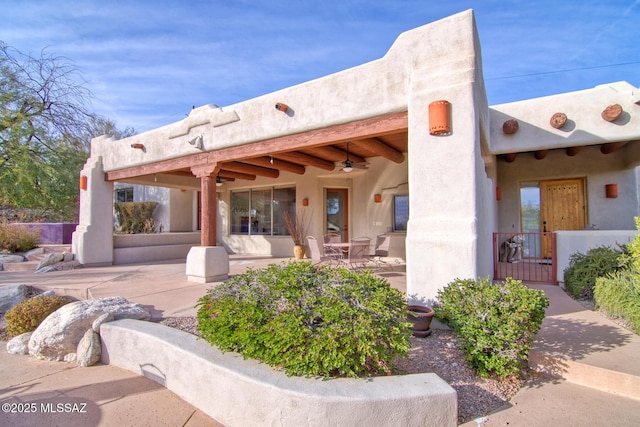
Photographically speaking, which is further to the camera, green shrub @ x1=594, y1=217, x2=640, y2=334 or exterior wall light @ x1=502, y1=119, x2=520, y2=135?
exterior wall light @ x1=502, y1=119, x2=520, y2=135

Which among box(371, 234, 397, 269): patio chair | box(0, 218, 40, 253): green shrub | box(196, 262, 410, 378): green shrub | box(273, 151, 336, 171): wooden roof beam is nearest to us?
box(196, 262, 410, 378): green shrub

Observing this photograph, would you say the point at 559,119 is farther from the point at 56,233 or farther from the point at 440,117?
the point at 56,233

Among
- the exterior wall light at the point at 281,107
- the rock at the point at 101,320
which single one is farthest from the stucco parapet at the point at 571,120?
the rock at the point at 101,320

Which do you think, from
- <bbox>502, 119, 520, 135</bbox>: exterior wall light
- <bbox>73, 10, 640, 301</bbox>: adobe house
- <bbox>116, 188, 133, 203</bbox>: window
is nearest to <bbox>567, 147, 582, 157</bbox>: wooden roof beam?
<bbox>73, 10, 640, 301</bbox>: adobe house

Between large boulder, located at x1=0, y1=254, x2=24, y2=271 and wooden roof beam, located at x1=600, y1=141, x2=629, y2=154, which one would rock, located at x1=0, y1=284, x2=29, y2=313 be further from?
wooden roof beam, located at x1=600, y1=141, x2=629, y2=154

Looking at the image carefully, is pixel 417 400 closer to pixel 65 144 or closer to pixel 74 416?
pixel 74 416

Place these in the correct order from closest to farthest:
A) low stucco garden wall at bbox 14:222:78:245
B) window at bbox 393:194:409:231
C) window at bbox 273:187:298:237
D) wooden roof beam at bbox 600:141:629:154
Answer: wooden roof beam at bbox 600:141:629:154 → window at bbox 393:194:409:231 → window at bbox 273:187:298:237 → low stucco garden wall at bbox 14:222:78:245

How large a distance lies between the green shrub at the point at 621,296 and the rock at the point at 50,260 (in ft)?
37.6

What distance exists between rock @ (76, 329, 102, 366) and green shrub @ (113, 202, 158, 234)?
10.3 metres

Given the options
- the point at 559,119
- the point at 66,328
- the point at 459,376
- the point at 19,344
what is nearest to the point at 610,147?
the point at 559,119

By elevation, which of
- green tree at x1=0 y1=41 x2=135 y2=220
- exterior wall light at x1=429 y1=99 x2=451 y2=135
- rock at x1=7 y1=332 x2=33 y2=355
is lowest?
rock at x1=7 y1=332 x2=33 y2=355

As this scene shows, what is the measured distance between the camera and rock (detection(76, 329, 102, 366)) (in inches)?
138

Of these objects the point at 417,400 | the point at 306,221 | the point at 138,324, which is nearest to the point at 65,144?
the point at 306,221

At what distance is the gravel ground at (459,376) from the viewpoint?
7.78 ft
